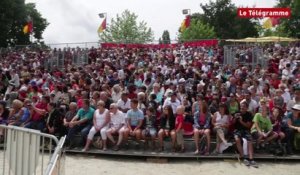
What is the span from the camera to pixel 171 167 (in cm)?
1003

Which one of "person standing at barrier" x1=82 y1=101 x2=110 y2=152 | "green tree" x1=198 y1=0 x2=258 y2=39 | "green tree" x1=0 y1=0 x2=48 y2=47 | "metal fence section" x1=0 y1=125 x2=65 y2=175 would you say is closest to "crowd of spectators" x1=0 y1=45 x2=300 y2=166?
"person standing at barrier" x1=82 y1=101 x2=110 y2=152

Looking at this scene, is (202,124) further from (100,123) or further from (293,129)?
(100,123)

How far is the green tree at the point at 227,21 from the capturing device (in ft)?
221

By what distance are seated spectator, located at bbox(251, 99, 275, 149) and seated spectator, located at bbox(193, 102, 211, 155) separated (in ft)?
3.65

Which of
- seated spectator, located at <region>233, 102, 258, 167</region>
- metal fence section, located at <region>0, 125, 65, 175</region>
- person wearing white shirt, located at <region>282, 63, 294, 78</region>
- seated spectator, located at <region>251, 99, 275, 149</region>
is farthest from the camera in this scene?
person wearing white shirt, located at <region>282, 63, 294, 78</region>

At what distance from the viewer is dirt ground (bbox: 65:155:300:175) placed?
A: 9570mm

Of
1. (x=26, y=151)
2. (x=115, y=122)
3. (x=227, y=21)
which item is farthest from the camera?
(x=227, y=21)

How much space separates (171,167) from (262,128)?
2504 mm

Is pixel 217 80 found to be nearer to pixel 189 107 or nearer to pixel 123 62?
pixel 189 107

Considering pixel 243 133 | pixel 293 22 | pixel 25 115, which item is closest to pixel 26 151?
pixel 243 133

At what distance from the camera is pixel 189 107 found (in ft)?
39.3

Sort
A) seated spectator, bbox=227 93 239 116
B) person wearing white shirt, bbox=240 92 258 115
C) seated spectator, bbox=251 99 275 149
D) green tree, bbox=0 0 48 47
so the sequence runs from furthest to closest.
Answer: green tree, bbox=0 0 48 47 → person wearing white shirt, bbox=240 92 258 115 → seated spectator, bbox=227 93 239 116 → seated spectator, bbox=251 99 275 149

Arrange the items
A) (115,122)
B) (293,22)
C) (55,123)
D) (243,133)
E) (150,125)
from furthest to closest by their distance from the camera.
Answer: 1. (293,22)
2. (55,123)
3. (115,122)
4. (150,125)
5. (243,133)

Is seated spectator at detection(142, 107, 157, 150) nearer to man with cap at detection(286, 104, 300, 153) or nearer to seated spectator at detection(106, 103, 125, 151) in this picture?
seated spectator at detection(106, 103, 125, 151)
